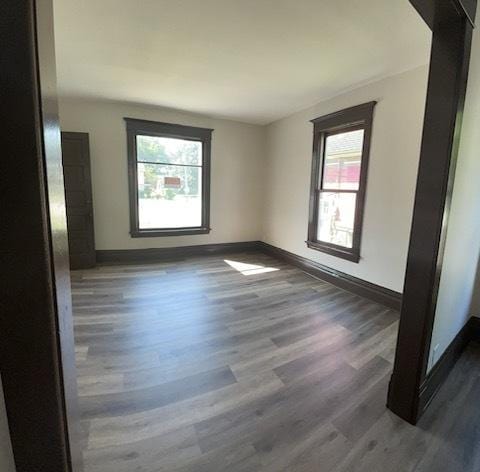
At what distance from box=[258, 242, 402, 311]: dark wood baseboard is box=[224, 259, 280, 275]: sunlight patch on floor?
18.2 inches

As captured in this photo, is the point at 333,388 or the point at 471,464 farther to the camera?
the point at 333,388

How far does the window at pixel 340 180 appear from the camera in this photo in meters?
3.17

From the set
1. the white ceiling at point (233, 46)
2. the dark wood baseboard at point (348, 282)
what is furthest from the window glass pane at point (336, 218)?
the white ceiling at point (233, 46)

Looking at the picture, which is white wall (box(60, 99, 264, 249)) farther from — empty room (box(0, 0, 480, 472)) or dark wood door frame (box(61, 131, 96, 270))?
dark wood door frame (box(61, 131, 96, 270))

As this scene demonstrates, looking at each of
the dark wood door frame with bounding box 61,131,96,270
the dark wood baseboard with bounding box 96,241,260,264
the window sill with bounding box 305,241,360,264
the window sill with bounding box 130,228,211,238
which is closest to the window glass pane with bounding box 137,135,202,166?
the dark wood door frame with bounding box 61,131,96,270

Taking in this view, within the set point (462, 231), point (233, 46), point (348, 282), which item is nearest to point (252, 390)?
point (462, 231)

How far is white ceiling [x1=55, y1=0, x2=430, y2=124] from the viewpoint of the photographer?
6.06ft

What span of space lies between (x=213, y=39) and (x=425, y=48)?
6.36 ft

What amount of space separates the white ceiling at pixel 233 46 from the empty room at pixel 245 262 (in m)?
0.02

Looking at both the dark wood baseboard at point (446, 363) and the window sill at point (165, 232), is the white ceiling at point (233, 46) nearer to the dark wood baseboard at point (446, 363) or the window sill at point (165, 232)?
the window sill at point (165, 232)

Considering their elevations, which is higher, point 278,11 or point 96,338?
point 278,11

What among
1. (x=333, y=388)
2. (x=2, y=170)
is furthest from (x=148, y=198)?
(x=2, y=170)

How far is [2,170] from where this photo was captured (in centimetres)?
36

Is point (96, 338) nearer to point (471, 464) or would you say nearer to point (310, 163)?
point (471, 464)
